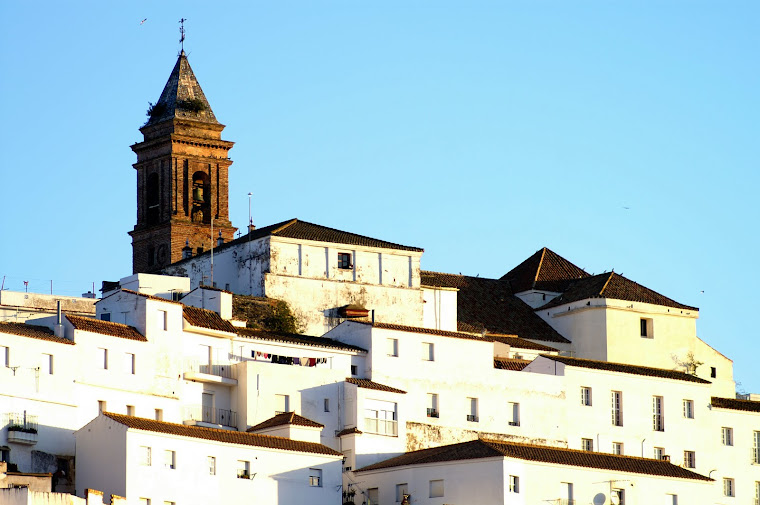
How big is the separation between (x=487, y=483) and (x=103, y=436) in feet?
48.4

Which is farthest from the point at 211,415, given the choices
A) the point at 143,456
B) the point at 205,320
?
the point at 143,456

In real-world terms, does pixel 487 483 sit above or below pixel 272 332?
below

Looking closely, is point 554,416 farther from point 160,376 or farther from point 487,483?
point 160,376

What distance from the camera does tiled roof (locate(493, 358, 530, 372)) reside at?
3406 inches

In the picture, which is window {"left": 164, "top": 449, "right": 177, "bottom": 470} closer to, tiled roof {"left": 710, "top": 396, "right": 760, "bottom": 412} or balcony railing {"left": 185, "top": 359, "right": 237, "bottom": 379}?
balcony railing {"left": 185, "top": 359, "right": 237, "bottom": 379}

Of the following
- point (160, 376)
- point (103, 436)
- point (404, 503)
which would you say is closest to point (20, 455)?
point (103, 436)

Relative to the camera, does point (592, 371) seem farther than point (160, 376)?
Yes

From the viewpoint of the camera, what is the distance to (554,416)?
86.0 meters

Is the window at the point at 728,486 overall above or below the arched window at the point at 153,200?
below

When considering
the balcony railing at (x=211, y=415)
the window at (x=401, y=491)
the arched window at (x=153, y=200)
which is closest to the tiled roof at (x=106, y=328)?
the balcony railing at (x=211, y=415)

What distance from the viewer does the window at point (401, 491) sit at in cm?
7569

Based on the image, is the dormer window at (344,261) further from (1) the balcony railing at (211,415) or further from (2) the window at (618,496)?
(2) the window at (618,496)

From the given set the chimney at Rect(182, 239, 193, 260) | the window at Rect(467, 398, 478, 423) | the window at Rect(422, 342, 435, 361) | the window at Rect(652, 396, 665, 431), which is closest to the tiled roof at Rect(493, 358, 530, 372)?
the window at Rect(467, 398, 478, 423)

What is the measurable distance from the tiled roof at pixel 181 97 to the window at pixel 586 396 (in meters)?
34.2
